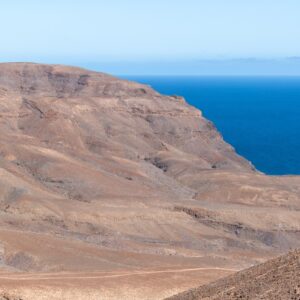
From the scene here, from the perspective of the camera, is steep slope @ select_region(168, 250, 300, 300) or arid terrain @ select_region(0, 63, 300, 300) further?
arid terrain @ select_region(0, 63, 300, 300)

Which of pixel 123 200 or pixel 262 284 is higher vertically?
pixel 262 284

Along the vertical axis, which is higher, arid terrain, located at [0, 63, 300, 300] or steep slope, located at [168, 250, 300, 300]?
steep slope, located at [168, 250, 300, 300]

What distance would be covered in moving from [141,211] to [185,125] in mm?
60914

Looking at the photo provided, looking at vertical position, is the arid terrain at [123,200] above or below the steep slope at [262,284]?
below

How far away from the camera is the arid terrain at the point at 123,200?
44.8m

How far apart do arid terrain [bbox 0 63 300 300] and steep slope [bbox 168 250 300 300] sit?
33.2 feet

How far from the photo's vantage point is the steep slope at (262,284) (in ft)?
82.9

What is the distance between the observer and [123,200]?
85312 mm

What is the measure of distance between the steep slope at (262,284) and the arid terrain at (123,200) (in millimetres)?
10124

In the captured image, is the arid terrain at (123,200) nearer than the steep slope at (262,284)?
No

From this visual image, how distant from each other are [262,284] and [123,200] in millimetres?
58863

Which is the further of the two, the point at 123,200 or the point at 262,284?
the point at 123,200

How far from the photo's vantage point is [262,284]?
87.9 feet

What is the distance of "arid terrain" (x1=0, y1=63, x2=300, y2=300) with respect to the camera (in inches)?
1763
